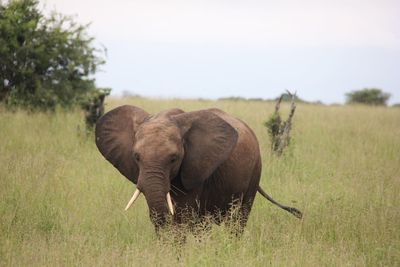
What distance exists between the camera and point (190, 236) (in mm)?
6719

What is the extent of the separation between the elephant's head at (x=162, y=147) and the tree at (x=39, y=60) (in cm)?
1037

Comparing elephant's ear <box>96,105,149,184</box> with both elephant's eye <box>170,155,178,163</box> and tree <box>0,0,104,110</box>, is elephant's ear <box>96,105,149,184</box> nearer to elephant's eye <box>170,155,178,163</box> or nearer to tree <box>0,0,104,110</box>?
elephant's eye <box>170,155,178,163</box>

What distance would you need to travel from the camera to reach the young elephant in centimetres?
612

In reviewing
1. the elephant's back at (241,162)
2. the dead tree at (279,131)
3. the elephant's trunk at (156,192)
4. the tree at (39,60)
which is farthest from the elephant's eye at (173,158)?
the tree at (39,60)

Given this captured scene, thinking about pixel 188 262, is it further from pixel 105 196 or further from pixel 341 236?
pixel 105 196

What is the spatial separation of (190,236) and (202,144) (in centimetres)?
98

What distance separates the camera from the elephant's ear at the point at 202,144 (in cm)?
660

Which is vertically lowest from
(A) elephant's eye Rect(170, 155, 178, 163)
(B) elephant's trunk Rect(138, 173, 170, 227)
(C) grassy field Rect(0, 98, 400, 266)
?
(C) grassy field Rect(0, 98, 400, 266)

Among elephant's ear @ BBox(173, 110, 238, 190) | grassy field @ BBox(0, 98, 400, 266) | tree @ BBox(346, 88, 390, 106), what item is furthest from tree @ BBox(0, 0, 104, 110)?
tree @ BBox(346, 88, 390, 106)

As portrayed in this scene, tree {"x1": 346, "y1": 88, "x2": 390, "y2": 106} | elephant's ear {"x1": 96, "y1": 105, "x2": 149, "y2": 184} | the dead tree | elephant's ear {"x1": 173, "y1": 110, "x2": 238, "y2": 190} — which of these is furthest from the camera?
tree {"x1": 346, "y1": 88, "x2": 390, "y2": 106}

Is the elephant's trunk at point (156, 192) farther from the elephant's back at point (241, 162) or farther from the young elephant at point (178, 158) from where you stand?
the elephant's back at point (241, 162)

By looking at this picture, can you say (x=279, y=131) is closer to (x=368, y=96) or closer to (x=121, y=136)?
(x=121, y=136)

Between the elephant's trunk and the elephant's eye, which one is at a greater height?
the elephant's eye

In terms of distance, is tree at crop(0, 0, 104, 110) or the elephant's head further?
tree at crop(0, 0, 104, 110)
